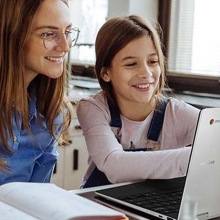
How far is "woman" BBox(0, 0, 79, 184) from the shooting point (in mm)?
1307

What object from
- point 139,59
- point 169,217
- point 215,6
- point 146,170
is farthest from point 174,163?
point 215,6

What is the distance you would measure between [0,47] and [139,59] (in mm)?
445

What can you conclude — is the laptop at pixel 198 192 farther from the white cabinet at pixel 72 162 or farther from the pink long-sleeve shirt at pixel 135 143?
the white cabinet at pixel 72 162

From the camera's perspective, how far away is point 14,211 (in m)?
0.83

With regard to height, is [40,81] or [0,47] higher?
[0,47]

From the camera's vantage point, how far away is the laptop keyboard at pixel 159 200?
3.38 ft

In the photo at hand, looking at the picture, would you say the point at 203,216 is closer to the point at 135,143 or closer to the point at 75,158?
the point at 135,143

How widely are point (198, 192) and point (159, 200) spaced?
0.59 feet

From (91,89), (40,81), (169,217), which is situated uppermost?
(40,81)

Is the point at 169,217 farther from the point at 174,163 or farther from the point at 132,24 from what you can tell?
the point at 132,24

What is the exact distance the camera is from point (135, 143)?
1.55 meters

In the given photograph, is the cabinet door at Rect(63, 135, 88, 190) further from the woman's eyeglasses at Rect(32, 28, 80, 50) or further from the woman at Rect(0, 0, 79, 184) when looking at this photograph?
the woman's eyeglasses at Rect(32, 28, 80, 50)

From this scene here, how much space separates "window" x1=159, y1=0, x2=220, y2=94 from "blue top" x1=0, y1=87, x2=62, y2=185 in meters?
1.46

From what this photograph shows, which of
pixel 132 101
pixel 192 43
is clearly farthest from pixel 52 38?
pixel 192 43
